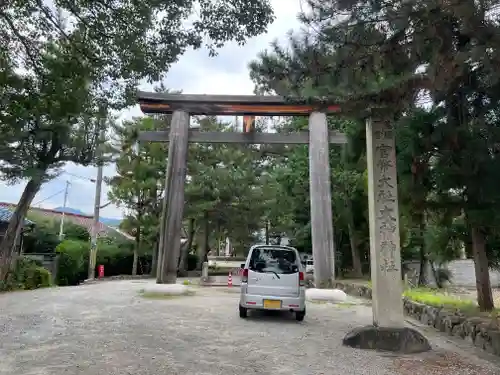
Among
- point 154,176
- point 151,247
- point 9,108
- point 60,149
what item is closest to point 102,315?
point 9,108

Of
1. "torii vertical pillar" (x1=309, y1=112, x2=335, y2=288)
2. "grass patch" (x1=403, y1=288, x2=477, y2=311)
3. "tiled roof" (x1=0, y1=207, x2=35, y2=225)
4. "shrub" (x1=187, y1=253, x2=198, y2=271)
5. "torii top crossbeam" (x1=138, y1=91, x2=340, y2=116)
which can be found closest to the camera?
"grass patch" (x1=403, y1=288, x2=477, y2=311)

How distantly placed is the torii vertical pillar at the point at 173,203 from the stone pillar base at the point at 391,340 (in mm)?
6845

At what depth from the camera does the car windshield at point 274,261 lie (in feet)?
26.5

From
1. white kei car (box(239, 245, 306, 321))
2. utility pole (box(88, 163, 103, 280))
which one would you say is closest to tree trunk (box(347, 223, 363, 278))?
white kei car (box(239, 245, 306, 321))

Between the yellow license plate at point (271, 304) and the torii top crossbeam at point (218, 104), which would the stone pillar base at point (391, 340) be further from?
the torii top crossbeam at point (218, 104)

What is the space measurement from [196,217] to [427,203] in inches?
682

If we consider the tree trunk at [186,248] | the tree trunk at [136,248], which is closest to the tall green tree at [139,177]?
the tree trunk at [136,248]

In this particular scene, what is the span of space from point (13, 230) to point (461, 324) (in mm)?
13345

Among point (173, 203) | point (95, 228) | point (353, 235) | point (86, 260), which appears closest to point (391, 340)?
point (173, 203)

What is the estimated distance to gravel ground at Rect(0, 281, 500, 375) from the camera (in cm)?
473

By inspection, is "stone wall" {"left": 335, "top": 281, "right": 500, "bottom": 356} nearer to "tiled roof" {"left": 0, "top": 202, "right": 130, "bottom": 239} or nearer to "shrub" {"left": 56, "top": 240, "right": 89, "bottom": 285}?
"shrub" {"left": 56, "top": 240, "right": 89, "bottom": 285}

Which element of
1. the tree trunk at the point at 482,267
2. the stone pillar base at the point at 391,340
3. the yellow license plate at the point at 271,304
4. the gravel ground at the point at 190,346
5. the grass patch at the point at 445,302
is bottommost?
the gravel ground at the point at 190,346

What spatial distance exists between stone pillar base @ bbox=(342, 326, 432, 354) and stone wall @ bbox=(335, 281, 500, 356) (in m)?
0.82

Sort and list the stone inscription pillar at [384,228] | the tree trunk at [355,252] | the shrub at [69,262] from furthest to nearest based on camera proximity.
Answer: the shrub at [69,262]
the tree trunk at [355,252]
the stone inscription pillar at [384,228]
